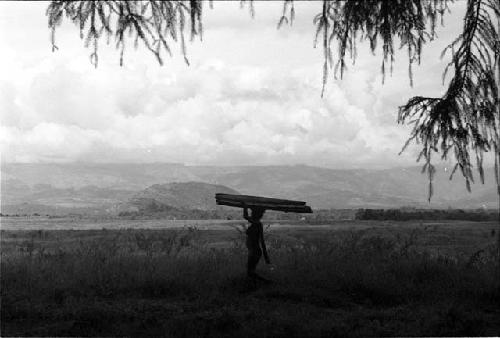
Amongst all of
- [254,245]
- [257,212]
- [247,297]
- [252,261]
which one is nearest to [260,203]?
[257,212]

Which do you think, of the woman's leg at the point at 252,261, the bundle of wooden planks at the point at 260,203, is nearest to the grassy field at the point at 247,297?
the woman's leg at the point at 252,261

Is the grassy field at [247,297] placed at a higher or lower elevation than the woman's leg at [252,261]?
lower

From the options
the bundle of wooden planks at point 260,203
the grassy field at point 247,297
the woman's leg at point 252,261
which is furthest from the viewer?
the bundle of wooden planks at point 260,203

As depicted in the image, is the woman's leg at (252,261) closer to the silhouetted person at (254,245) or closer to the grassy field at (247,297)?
the silhouetted person at (254,245)

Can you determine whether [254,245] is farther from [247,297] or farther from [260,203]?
[247,297]

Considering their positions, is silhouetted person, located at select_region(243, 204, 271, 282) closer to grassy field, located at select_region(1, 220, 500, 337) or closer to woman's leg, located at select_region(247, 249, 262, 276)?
woman's leg, located at select_region(247, 249, 262, 276)

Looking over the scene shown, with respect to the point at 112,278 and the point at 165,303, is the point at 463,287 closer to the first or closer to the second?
the point at 165,303

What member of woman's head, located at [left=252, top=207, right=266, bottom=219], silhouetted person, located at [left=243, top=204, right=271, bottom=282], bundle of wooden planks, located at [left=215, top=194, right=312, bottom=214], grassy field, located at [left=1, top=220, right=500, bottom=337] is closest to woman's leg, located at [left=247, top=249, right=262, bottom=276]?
silhouetted person, located at [left=243, top=204, right=271, bottom=282]

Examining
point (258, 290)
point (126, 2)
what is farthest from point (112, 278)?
point (126, 2)

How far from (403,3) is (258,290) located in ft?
17.0

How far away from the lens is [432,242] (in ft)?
73.7

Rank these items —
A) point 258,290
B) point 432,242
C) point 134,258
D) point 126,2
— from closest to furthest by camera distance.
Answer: point 126,2
point 258,290
point 134,258
point 432,242

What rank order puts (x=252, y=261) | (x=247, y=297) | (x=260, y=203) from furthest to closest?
(x=260, y=203), (x=252, y=261), (x=247, y=297)

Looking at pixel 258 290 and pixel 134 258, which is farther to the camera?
pixel 134 258
